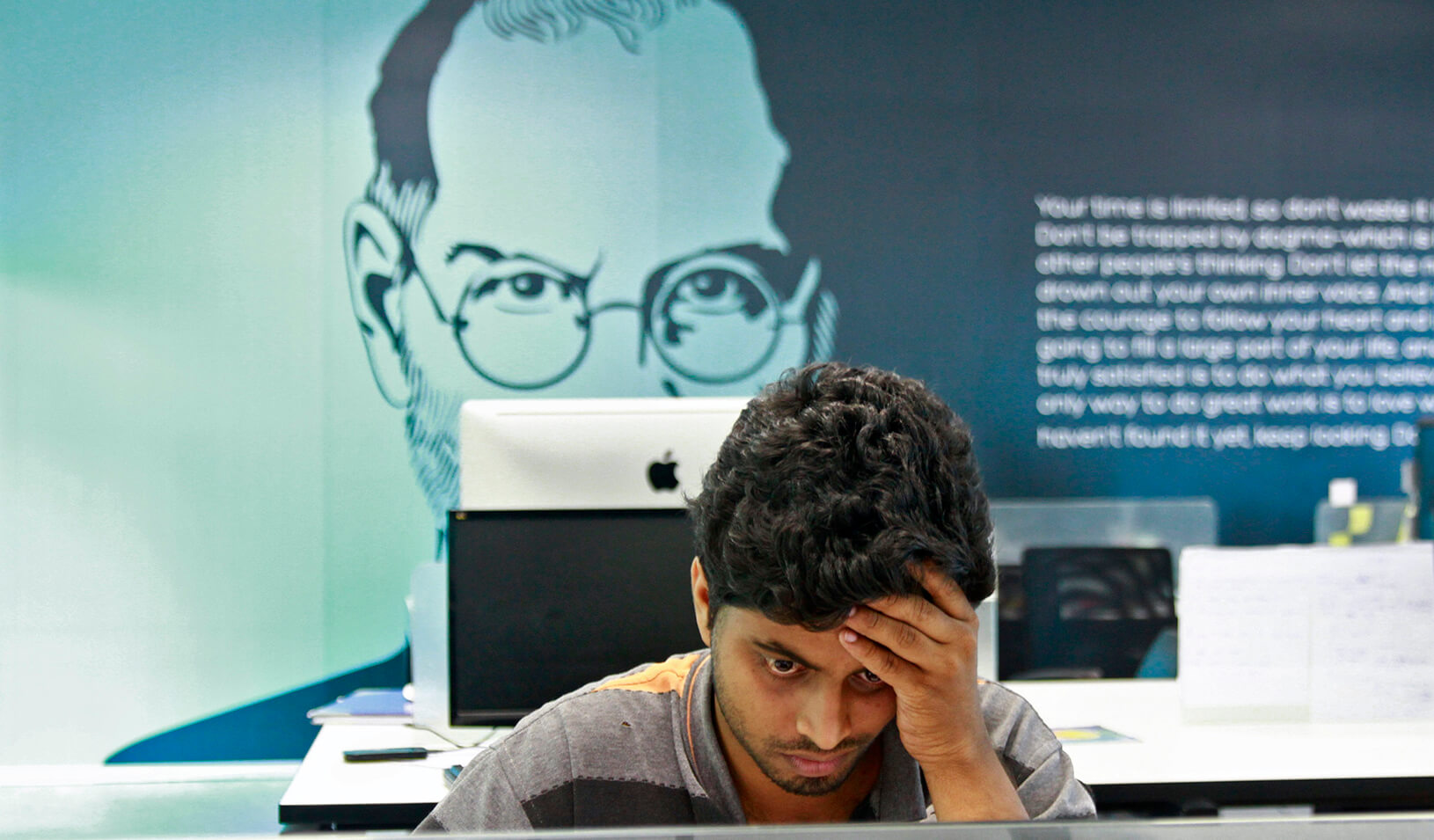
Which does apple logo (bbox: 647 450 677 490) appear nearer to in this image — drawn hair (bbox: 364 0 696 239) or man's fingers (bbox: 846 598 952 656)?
man's fingers (bbox: 846 598 952 656)

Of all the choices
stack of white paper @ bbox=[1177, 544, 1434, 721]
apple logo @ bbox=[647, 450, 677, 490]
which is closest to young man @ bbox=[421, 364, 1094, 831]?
apple logo @ bbox=[647, 450, 677, 490]

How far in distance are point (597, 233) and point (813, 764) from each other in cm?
293

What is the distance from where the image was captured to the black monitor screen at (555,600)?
166 cm

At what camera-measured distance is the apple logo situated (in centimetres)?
180

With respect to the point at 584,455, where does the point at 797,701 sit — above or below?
below

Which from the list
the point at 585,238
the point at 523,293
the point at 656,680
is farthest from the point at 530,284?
the point at 656,680

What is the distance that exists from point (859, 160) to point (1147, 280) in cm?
103

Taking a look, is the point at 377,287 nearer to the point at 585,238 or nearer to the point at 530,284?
the point at 530,284

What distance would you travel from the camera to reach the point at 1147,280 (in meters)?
3.87

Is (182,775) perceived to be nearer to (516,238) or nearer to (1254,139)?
(516,238)

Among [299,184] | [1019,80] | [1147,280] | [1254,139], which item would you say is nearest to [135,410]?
[299,184]

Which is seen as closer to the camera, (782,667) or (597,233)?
(782,667)

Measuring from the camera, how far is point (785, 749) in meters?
0.92

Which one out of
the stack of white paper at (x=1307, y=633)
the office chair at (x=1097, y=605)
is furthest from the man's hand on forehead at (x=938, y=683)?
the office chair at (x=1097, y=605)
